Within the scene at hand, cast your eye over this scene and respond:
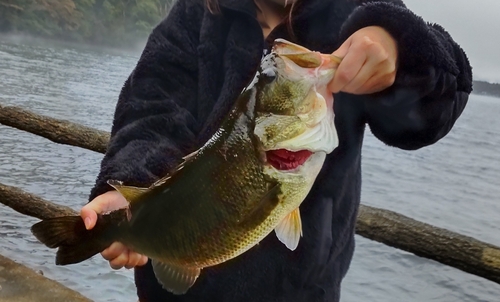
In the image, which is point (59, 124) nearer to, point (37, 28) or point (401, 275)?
point (401, 275)

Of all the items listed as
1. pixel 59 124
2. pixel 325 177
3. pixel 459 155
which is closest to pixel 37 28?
pixel 459 155

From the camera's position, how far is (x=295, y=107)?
1175 millimetres

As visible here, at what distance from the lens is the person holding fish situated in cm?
119

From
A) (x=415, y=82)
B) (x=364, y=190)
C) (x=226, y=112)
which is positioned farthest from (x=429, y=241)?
(x=364, y=190)

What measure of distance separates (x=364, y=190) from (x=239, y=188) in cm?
1165

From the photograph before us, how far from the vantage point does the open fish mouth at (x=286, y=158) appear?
1189 mm

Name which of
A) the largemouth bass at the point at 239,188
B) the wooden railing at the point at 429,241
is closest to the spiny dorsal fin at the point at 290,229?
the largemouth bass at the point at 239,188

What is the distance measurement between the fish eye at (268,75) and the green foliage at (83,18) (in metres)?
41.2

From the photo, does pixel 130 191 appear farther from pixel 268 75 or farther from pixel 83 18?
pixel 83 18

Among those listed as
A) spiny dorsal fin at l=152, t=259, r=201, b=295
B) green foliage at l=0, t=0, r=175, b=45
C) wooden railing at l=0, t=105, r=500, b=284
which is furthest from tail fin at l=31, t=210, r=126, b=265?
green foliage at l=0, t=0, r=175, b=45

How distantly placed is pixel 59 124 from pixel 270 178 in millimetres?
3116

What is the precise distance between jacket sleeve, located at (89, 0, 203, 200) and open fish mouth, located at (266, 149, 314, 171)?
53 cm

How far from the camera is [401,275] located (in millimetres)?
8375

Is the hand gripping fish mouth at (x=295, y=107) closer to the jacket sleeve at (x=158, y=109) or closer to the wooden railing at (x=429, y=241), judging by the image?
the jacket sleeve at (x=158, y=109)
